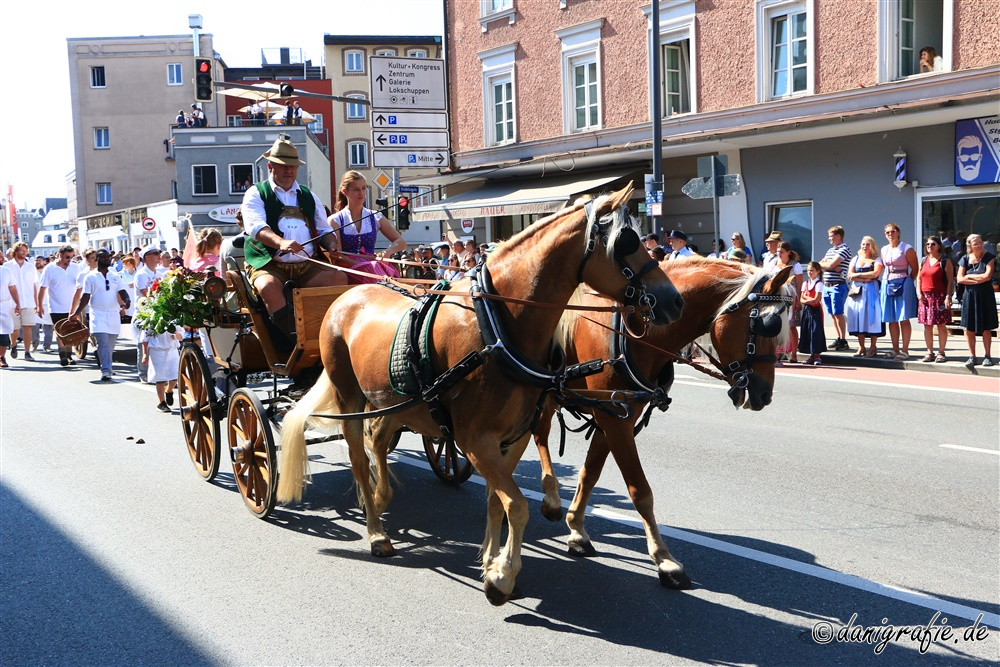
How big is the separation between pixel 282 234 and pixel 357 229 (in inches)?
22.9

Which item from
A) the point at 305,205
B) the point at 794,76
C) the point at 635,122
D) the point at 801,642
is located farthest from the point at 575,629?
the point at 635,122

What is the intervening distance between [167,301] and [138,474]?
4.74 feet

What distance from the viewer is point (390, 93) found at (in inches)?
812

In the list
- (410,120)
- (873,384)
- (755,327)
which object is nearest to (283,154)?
(755,327)

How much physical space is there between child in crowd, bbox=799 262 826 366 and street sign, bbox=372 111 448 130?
979cm

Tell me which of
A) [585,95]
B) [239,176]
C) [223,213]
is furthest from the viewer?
[239,176]

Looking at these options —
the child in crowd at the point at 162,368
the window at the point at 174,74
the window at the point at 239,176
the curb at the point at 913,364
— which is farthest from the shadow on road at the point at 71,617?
the window at the point at 174,74

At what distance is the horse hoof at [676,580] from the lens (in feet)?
15.5

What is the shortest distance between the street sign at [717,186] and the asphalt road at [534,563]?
24.2ft

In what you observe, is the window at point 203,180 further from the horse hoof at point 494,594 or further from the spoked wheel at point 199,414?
the horse hoof at point 494,594

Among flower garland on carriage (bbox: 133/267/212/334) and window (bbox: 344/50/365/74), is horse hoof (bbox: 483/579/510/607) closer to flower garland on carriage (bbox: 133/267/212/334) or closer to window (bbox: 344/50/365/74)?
flower garland on carriage (bbox: 133/267/212/334)

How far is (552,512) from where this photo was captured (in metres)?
5.82

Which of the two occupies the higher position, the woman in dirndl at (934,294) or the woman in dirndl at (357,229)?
the woman in dirndl at (357,229)

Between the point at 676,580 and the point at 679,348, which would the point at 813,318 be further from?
the point at 676,580
